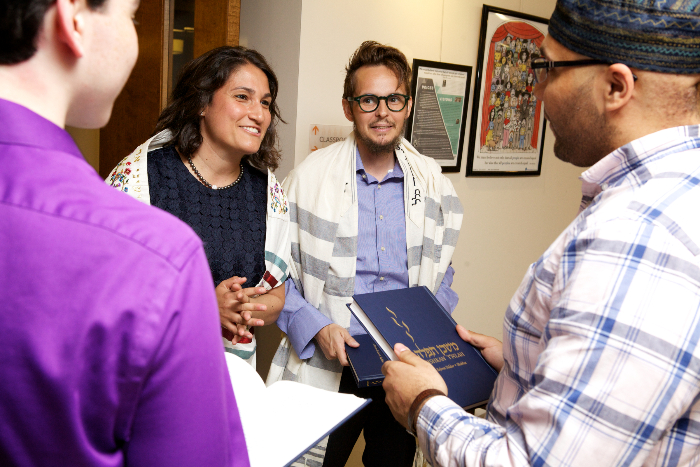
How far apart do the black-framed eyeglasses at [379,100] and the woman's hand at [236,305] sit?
39.7 inches

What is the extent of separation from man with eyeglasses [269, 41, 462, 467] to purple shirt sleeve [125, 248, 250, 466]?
139 cm

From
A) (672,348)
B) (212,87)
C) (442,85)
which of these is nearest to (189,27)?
(212,87)

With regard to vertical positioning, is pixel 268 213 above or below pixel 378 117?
below

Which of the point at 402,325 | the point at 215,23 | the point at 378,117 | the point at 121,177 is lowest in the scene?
the point at 402,325

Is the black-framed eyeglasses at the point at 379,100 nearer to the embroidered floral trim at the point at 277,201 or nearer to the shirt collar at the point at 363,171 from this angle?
the shirt collar at the point at 363,171

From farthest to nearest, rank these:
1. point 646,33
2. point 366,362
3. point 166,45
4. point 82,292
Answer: point 166,45, point 366,362, point 646,33, point 82,292

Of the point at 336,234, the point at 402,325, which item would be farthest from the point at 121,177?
the point at 402,325

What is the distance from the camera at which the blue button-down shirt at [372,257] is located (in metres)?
2.06

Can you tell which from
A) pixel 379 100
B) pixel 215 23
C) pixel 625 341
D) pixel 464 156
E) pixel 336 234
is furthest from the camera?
Result: pixel 464 156

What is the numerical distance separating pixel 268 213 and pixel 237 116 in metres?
0.40

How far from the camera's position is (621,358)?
73 cm

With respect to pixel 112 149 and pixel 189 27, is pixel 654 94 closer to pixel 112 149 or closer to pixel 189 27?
pixel 189 27

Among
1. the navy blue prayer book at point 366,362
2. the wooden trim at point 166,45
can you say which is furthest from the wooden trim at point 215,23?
the navy blue prayer book at point 366,362

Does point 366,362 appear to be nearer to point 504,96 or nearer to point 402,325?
point 402,325
